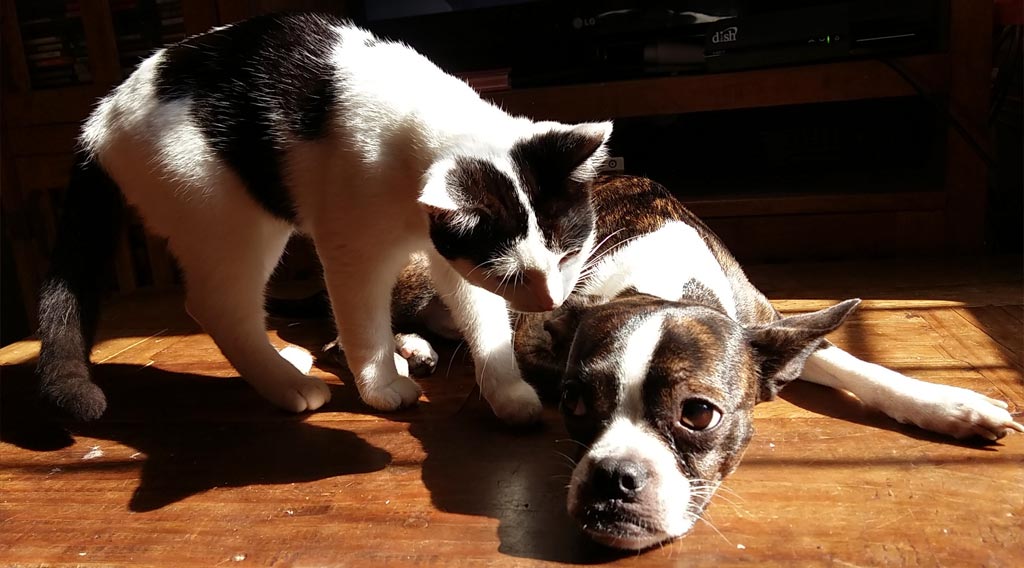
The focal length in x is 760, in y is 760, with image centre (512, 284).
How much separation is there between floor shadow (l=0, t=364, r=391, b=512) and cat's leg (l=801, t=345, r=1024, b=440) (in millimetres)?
749

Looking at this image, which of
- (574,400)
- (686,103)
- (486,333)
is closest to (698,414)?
(574,400)

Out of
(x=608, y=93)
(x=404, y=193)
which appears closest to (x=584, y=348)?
(x=404, y=193)

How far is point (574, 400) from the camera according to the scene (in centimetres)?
99

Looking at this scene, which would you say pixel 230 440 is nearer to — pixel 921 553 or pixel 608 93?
pixel 921 553

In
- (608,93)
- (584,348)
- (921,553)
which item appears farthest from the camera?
(608,93)

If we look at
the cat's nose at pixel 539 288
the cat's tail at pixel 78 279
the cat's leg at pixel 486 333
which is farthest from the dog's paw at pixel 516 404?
the cat's tail at pixel 78 279

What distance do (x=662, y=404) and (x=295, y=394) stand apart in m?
0.72

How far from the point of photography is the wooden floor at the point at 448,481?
0.92 meters

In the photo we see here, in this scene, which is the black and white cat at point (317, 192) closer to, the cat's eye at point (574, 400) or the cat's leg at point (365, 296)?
the cat's leg at point (365, 296)

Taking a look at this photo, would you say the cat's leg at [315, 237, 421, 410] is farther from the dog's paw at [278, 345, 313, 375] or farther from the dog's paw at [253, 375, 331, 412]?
the dog's paw at [278, 345, 313, 375]

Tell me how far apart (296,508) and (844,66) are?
5.76ft

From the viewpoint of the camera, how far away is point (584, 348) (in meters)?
1.01

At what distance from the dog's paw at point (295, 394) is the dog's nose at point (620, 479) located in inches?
26.6

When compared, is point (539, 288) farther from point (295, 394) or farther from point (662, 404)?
point (295, 394)
